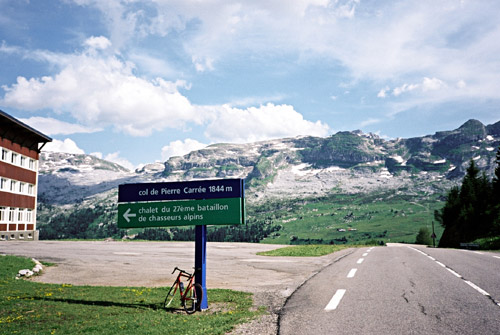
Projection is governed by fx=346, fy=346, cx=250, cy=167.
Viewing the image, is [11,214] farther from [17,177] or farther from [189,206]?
[189,206]

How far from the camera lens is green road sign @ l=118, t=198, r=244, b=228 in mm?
9992

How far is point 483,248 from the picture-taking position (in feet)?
129

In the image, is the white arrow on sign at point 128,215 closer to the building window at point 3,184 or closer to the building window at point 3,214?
the building window at point 3,214

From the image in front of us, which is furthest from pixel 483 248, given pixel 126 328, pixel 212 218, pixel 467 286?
pixel 126 328

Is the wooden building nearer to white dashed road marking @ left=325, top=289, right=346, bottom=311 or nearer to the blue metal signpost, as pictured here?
the blue metal signpost

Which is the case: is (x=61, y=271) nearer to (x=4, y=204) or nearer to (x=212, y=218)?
(x=212, y=218)

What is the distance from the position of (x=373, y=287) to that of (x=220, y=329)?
619cm

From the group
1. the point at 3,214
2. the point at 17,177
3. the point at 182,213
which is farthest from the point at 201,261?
the point at 17,177

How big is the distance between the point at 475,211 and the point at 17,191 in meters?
79.4

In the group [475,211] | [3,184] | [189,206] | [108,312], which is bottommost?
[108,312]

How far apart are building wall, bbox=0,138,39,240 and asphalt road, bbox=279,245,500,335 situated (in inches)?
1967

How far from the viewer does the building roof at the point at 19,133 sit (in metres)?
47.4

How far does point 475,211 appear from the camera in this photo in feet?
218

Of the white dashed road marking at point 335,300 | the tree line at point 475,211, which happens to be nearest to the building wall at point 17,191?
the white dashed road marking at point 335,300
